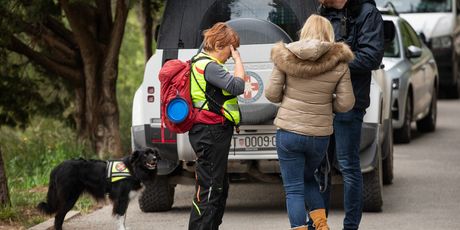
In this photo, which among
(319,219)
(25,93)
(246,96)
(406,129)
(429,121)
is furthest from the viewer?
(429,121)

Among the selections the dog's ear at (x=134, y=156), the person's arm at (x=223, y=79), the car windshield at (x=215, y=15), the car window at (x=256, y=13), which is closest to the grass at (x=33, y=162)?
the dog's ear at (x=134, y=156)

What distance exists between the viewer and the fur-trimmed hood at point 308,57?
793 centimetres

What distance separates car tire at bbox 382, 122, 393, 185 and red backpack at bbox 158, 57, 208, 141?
11.4 ft

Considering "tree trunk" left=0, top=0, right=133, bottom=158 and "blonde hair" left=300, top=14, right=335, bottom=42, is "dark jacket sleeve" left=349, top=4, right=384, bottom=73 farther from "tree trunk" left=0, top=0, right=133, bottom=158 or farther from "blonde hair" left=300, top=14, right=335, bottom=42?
"tree trunk" left=0, top=0, right=133, bottom=158

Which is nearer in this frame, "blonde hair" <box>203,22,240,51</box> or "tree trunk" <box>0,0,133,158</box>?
"blonde hair" <box>203,22,240,51</box>

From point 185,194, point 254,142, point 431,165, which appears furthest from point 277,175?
point 431,165

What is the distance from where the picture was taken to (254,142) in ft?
32.7

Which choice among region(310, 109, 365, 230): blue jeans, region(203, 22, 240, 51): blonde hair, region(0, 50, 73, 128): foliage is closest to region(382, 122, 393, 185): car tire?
region(310, 109, 365, 230): blue jeans

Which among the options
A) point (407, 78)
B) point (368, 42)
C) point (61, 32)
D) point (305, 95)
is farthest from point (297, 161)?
point (407, 78)

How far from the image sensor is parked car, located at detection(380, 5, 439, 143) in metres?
15.7

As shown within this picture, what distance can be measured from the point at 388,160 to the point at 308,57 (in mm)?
4501

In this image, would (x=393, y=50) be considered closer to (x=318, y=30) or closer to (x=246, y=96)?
(x=246, y=96)

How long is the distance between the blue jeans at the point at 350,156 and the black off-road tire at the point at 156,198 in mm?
2472

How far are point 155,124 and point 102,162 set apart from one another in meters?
0.80
